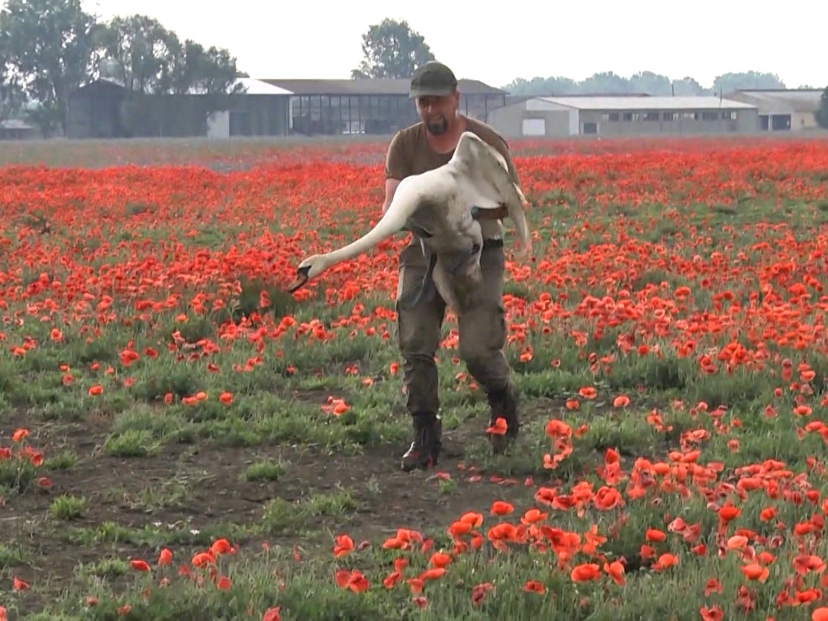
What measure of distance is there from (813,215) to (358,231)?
5845 mm

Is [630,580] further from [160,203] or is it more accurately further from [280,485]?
[160,203]

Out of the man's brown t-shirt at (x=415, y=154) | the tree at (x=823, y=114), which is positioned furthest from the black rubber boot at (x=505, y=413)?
the tree at (x=823, y=114)

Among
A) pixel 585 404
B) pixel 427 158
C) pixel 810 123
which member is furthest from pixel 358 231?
pixel 810 123

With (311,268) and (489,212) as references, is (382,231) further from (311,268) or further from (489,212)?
(489,212)

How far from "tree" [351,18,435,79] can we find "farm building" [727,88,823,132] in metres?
32.4

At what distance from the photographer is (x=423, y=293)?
6.34m

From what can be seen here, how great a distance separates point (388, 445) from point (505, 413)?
24.8 inches

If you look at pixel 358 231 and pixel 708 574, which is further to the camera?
pixel 358 231

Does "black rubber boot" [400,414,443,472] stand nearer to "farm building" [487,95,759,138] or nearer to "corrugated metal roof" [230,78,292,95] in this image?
"farm building" [487,95,759,138]

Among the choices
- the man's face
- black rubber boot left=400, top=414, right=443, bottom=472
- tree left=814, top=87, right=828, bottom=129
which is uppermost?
tree left=814, top=87, right=828, bottom=129

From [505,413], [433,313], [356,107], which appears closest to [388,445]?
[505,413]

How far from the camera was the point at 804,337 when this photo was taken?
7492 mm

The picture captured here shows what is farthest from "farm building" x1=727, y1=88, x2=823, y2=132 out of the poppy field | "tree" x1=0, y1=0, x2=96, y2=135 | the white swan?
the white swan

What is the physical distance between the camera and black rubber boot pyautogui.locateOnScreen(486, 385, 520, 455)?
6605 millimetres
